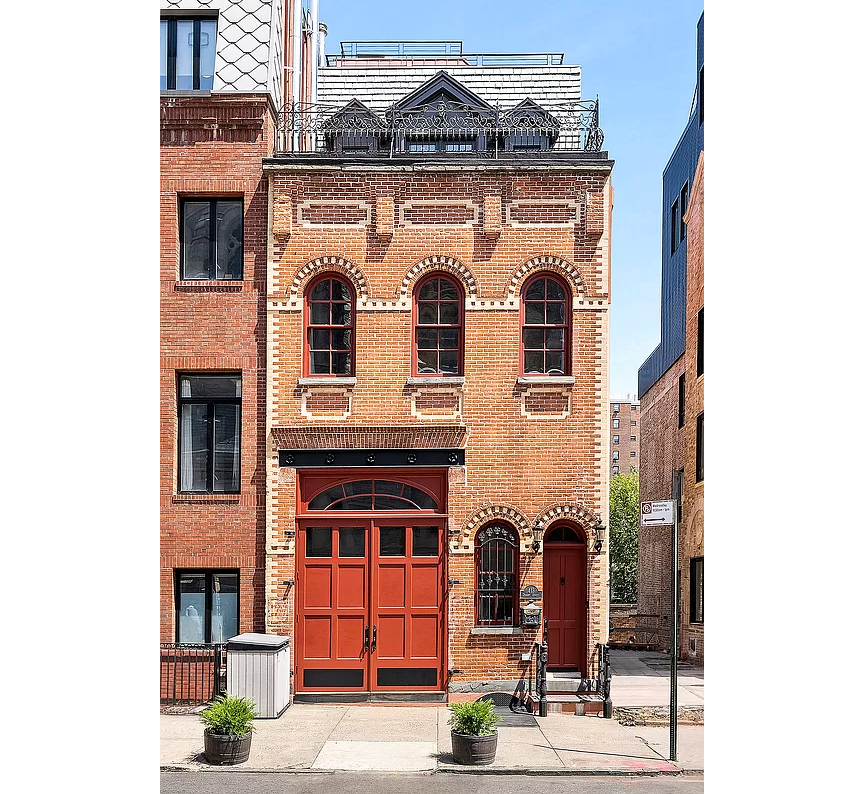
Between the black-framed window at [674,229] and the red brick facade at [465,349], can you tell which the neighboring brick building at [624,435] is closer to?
the black-framed window at [674,229]

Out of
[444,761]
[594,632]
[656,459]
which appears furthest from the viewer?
[656,459]

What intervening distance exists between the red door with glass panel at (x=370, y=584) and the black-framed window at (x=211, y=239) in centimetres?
389

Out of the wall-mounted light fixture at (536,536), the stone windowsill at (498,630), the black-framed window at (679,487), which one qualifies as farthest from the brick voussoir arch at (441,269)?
the black-framed window at (679,487)

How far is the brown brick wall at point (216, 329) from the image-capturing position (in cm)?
1438

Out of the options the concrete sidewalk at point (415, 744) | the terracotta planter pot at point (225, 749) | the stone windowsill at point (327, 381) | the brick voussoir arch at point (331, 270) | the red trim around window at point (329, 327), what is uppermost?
the brick voussoir arch at point (331, 270)

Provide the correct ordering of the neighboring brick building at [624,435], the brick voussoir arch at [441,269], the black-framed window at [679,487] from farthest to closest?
the neighboring brick building at [624,435]
the black-framed window at [679,487]
the brick voussoir arch at [441,269]

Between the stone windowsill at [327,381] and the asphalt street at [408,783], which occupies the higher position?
the stone windowsill at [327,381]

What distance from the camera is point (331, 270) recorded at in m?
14.6

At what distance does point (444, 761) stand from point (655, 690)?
608 cm

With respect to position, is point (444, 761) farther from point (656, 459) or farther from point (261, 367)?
point (656, 459)

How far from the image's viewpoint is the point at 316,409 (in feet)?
47.6

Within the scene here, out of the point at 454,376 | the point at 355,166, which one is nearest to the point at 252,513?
the point at 454,376

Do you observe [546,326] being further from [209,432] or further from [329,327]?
[209,432]
